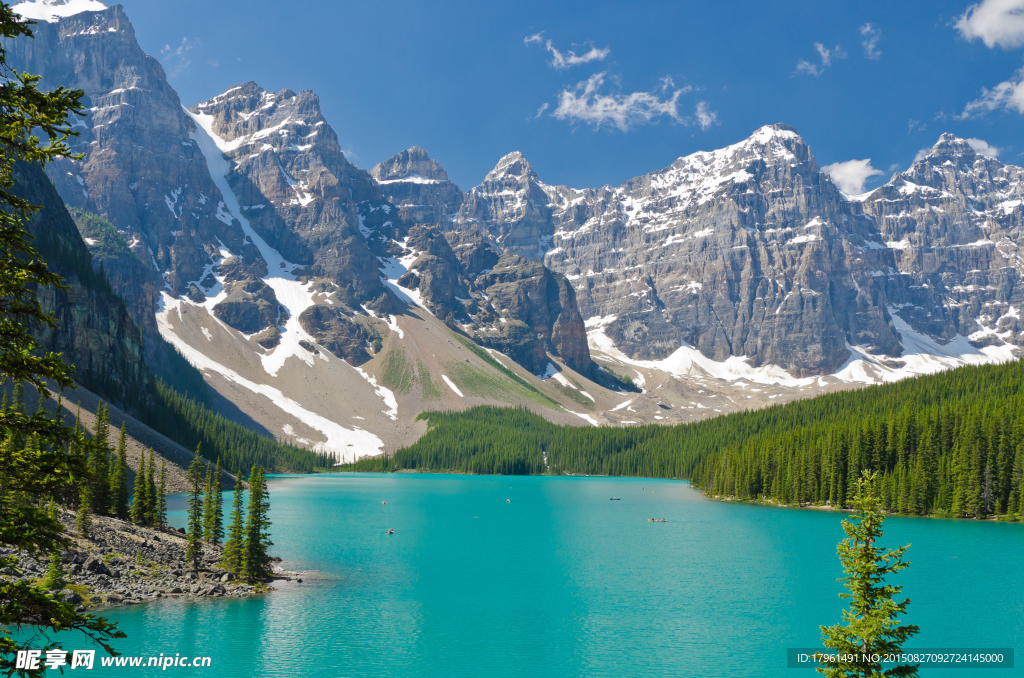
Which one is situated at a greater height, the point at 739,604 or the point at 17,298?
the point at 17,298

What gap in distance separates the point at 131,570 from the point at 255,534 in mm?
8190

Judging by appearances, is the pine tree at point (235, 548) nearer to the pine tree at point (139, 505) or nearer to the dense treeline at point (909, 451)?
the pine tree at point (139, 505)

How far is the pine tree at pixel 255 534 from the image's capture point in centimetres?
4797

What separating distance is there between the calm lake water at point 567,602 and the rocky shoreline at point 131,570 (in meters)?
2.01

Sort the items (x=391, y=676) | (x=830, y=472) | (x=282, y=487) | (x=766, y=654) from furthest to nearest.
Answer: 1. (x=282, y=487)
2. (x=830, y=472)
3. (x=766, y=654)
4. (x=391, y=676)

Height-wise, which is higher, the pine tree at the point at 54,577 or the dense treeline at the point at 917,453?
the dense treeline at the point at 917,453

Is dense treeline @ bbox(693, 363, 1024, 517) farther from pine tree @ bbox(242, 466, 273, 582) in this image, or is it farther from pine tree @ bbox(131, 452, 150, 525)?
pine tree @ bbox(131, 452, 150, 525)

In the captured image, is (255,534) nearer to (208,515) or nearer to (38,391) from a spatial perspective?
(208,515)

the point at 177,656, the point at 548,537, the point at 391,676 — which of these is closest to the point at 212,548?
the point at 177,656

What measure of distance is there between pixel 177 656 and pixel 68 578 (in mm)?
11856

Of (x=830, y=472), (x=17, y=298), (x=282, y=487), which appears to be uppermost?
(x=17, y=298)

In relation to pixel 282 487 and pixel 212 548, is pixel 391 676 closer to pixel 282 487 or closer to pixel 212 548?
pixel 212 548

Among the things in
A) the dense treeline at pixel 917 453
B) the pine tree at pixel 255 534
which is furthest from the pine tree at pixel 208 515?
the dense treeline at pixel 917 453

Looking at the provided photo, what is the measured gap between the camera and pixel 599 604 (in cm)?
4791
